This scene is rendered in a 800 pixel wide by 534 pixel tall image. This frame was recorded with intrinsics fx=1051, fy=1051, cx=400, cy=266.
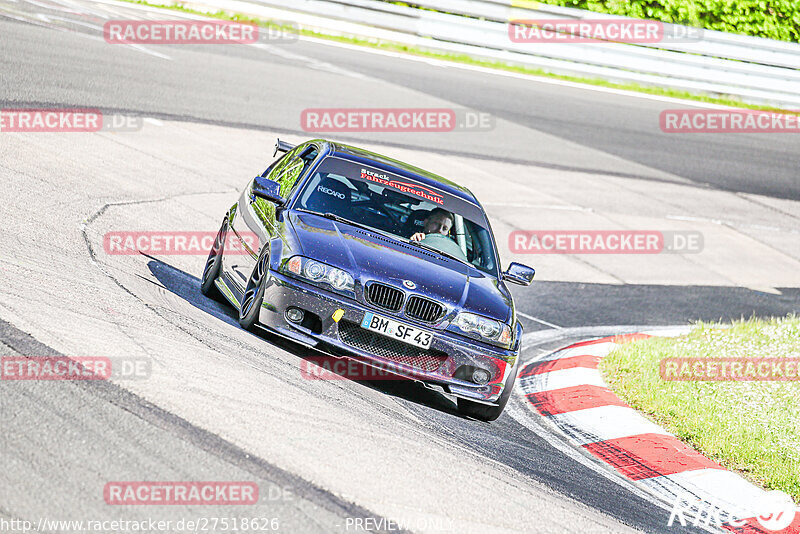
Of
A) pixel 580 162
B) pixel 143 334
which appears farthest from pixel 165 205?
pixel 580 162

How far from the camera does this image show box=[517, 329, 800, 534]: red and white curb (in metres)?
6.58

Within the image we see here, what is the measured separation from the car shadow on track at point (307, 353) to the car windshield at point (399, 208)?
3.39 ft

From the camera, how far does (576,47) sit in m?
25.0

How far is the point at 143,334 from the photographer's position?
251 inches

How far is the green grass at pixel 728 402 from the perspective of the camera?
7398mm

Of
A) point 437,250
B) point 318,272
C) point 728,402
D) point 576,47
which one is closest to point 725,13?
point 576,47

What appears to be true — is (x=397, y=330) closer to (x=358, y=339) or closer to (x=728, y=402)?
(x=358, y=339)

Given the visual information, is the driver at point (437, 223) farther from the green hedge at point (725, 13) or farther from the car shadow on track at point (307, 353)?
the green hedge at point (725, 13)

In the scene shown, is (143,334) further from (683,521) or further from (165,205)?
(165,205)

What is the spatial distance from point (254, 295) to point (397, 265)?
1008 mm

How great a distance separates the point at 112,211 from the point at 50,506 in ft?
20.6

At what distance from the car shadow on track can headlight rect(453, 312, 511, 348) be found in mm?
604

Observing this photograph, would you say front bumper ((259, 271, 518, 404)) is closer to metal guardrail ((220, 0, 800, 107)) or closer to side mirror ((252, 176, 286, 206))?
side mirror ((252, 176, 286, 206))

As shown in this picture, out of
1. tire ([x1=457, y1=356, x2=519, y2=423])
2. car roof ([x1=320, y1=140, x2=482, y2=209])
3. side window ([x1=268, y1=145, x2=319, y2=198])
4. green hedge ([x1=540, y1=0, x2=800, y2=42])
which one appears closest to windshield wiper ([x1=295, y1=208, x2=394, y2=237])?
side window ([x1=268, y1=145, x2=319, y2=198])
